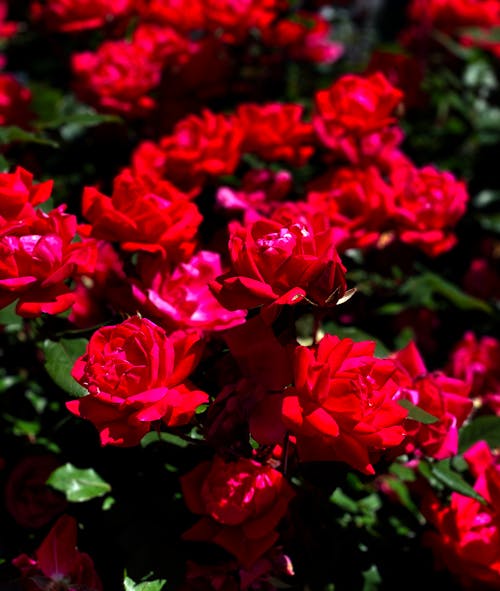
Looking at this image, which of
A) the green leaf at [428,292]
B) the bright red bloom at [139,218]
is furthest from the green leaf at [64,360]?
the green leaf at [428,292]

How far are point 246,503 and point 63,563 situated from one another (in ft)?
0.89

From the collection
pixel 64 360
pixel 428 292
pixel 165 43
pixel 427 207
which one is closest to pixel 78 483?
pixel 64 360

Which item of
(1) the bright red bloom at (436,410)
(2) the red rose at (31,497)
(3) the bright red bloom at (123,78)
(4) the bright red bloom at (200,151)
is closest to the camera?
(1) the bright red bloom at (436,410)

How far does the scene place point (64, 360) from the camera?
91cm

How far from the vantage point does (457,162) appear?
1932mm

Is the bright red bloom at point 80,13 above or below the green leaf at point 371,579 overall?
above

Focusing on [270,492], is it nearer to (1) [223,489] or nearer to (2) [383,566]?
(1) [223,489]

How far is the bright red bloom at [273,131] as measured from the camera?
1.30 meters

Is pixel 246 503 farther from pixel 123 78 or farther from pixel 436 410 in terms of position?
pixel 123 78

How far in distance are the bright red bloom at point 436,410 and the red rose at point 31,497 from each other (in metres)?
0.52

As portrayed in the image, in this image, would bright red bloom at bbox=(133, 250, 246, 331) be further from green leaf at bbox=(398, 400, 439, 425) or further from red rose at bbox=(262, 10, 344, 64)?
red rose at bbox=(262, 10, 344, 64)

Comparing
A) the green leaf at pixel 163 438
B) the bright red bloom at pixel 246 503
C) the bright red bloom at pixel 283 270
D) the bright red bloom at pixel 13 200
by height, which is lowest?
the green leaf at pixel 163 438

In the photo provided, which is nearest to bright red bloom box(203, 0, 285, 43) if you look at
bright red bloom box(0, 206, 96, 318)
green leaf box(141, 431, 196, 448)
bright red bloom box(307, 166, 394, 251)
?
bright red bloom box(307, 166, 394, 251)

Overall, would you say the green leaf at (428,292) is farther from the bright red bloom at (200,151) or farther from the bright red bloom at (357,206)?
the bright red bloom at (200,151)
